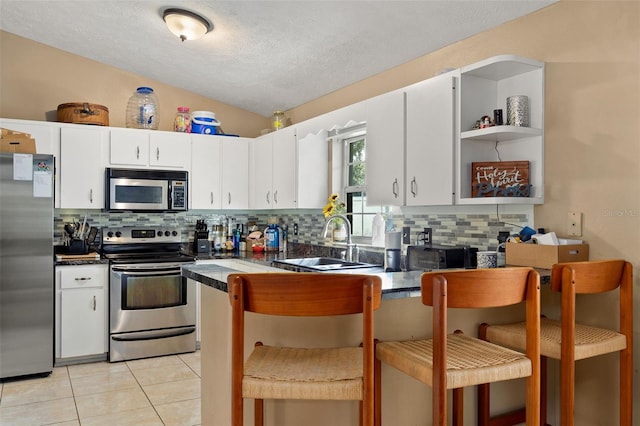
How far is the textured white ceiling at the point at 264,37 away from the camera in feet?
9.46

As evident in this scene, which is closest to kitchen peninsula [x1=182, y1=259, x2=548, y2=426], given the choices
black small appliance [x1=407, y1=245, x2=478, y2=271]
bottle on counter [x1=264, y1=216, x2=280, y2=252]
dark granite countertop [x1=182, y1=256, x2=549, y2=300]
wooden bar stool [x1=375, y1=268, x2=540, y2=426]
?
dark granite countertop [x1=182, y1=256, x2=549, y2=300]

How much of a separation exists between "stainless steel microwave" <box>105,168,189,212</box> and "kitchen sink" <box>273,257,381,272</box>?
4.75 feet

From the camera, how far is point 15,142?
361 cm

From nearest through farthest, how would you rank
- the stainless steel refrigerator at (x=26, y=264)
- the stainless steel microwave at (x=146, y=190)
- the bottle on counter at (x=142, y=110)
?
the stainless steel refrigerator at (x=26, y=264), the stainless steel microwave at (x=146, y=190), the bottle on counter at (x=142, y=110)

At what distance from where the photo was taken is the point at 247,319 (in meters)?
2.06

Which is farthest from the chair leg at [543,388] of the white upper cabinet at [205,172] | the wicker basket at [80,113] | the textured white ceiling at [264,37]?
the wicker basket at [80,113]

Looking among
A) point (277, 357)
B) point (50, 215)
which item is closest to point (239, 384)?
point (277, 357)

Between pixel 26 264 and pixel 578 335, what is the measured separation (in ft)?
11.9

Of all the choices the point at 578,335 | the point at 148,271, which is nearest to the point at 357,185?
the point at 148,271

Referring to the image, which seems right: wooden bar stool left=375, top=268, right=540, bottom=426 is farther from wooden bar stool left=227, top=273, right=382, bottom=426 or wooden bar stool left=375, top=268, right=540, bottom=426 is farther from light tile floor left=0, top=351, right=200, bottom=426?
light tile floor left=0, top=351, right=200, bottom=426

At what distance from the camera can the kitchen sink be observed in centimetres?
337

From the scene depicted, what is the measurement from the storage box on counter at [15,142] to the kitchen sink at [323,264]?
79.4 inches

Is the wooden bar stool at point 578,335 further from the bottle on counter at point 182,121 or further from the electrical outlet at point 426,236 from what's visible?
the bottle on counter at point 182,121

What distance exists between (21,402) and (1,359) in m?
0.54
